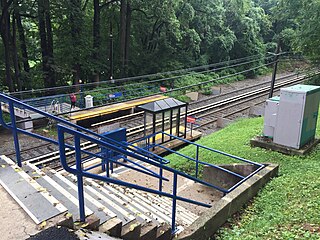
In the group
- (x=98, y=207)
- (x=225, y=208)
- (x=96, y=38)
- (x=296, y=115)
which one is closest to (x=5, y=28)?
(x=96, y=38)

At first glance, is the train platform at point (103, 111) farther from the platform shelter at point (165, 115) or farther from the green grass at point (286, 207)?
the green grass at point (286, 207)

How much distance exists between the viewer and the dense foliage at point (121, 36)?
19633 mm

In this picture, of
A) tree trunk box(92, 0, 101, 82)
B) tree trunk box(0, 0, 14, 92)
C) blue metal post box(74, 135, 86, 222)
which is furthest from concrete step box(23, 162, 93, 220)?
tree trunk box(92, 0, 101, 82)

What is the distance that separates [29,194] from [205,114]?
52.7ft

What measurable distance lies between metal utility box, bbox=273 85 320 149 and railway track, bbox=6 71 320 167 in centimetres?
789

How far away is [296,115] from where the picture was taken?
286 inches

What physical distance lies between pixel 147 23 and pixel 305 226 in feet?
86.8

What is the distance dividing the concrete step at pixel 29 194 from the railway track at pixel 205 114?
695 cm

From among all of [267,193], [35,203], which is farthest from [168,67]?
[35,203]

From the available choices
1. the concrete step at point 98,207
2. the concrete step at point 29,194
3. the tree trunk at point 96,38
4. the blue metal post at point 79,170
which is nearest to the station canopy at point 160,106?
the concrete step at point 98,207

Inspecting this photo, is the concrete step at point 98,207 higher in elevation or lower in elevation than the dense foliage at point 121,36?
lower

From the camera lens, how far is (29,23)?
24109 mm

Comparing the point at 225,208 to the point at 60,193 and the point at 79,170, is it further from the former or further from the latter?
the point at 79,170

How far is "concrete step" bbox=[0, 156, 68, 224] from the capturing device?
3.19 metres
